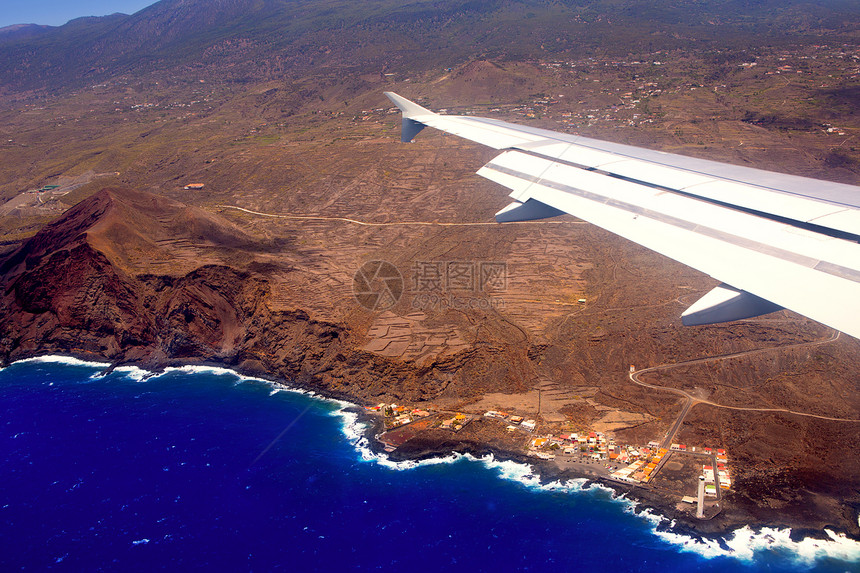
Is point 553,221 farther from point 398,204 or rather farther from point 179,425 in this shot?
point 179,425

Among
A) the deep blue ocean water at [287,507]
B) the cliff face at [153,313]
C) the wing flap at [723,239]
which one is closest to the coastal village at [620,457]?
the deep blue ocean water at [287,507]

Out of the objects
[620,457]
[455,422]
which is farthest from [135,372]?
[620,457]

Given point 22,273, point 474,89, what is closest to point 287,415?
point 22,273

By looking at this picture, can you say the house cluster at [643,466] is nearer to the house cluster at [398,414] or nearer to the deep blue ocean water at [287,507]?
the deep blue ocean water at [287,507]

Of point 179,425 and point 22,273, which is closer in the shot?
point 179,425

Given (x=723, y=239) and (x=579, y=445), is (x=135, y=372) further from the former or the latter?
(x=723, y=239)

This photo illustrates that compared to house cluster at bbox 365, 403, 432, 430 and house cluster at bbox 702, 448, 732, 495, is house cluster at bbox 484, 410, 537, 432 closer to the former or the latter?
house cluster at bbox 365, 403, 432, 430
